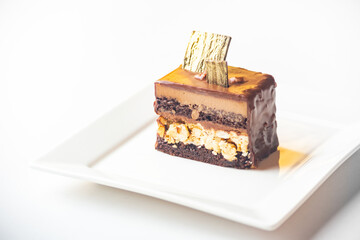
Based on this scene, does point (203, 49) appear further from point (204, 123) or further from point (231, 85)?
point (204, 123)

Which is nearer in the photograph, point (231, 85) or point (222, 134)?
point (231, 85)

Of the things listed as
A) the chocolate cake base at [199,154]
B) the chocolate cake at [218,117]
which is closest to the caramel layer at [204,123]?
the chocolate cake at [218,117]

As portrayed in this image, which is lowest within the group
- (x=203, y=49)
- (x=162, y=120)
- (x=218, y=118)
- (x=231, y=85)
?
(x=162, y=120)

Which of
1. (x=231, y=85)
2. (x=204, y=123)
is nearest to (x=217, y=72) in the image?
(x=231, y=85)

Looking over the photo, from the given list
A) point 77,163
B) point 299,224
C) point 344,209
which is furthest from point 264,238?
point 77,163

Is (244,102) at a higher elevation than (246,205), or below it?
higher

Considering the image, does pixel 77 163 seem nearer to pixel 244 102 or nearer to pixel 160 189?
pixel 160 189
